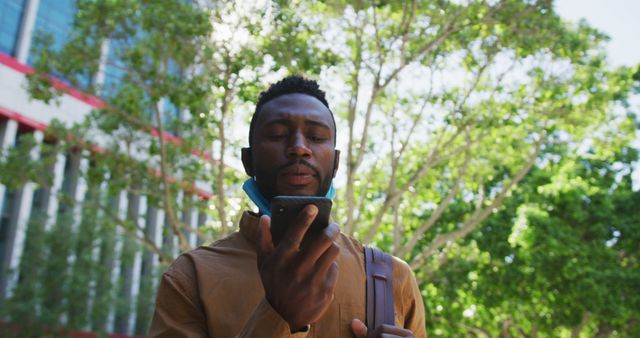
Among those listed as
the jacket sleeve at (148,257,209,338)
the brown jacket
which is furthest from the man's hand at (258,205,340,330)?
the jacket sleeve at (148,257,209,338)

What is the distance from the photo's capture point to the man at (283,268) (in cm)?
118

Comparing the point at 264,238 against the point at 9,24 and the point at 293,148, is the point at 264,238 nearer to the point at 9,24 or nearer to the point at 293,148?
the point at 293,148

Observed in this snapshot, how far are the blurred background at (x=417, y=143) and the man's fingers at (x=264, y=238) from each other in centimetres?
745

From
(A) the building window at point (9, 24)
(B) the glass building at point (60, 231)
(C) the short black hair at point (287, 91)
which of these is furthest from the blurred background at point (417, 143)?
(A) the building window at point (9, 24)

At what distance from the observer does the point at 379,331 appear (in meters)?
1.46

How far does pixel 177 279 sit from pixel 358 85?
8.40 metres

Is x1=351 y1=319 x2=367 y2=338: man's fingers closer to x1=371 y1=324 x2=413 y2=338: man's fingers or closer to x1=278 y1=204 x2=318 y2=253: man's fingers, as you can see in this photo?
x1=371 y1=324 x2=413 y2=338: man's fingers

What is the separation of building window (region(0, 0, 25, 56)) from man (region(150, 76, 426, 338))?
1036 inches

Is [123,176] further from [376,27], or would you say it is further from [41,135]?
[41,135]

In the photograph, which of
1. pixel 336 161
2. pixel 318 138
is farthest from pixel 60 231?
pixel 318 138

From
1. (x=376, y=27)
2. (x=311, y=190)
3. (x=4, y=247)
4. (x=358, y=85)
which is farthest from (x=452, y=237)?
(x=4, y=247)

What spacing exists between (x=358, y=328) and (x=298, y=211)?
0.42m

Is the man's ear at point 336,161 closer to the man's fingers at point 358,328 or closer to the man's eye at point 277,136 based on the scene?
the man's eye at point 277,136

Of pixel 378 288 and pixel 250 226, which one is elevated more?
pixel 250 226
